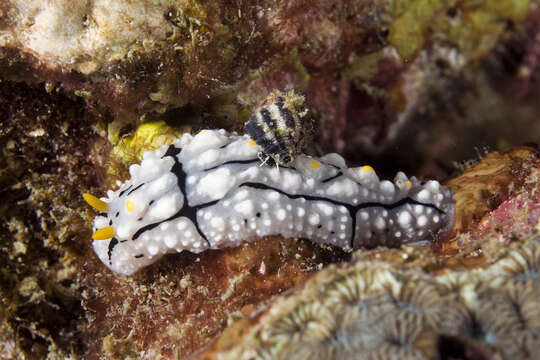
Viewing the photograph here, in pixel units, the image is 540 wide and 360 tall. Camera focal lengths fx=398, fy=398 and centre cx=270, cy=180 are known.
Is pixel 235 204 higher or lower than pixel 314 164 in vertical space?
lower

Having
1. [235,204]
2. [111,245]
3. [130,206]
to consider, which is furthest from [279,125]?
[111,245]

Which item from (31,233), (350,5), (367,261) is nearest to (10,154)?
(31,233)

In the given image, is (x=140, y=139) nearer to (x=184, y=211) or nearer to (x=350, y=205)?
(x=184, y=211)

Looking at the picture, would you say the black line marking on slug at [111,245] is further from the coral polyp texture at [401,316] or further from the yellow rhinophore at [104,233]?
the coral polyp texture at [401,316]

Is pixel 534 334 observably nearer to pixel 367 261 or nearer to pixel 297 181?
pixel 367 261

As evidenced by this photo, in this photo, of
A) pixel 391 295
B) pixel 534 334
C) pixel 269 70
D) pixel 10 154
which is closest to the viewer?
pixel 534 334

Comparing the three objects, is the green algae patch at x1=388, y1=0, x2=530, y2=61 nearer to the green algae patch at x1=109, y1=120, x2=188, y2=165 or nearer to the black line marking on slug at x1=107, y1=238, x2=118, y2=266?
the green algae patch at x1=109, y1=120, x2=188, y2=165

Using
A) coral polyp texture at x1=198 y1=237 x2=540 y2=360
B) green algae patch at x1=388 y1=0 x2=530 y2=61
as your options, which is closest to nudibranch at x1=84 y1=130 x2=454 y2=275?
coral polyp texture at x1=198 y1=237 x2=540 y2=360

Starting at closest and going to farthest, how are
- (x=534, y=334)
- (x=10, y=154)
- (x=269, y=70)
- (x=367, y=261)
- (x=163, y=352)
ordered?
(x=534, y=334), (x=367, y=261), (x=163, y=352), (x=10, y=154), (x=269, y=70)

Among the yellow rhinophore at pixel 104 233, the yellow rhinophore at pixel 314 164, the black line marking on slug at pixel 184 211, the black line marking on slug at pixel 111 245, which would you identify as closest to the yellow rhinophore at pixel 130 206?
the black line marking on slug at pixel 184 211
